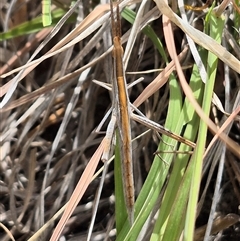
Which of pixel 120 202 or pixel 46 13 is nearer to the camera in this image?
pixel 120 202

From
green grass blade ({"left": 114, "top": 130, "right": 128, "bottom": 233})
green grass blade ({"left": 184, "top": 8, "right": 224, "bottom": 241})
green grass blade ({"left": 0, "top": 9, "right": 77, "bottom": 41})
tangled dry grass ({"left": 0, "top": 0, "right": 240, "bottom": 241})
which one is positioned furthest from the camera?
green grass blade ({"left": 0, "top": 9, "right": 77, "bottom": 41})

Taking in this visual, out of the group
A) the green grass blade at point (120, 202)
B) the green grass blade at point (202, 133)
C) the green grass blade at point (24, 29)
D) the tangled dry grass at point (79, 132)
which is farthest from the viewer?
the green grass blade at point (24, 29)

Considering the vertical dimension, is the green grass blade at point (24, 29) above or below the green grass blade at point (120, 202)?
above

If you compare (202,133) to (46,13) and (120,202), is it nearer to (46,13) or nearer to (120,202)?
(120,202)

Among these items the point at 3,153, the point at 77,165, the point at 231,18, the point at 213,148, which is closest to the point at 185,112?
the point at 213,148

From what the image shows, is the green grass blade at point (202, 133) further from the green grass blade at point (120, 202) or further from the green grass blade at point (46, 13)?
the green grass blade at point (46, 13)

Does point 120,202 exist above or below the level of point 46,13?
below

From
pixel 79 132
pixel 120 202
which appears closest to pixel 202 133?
pixel 120 202

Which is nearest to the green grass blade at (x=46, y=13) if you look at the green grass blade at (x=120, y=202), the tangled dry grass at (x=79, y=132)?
the tangled dry grass at (x=79, y=132)

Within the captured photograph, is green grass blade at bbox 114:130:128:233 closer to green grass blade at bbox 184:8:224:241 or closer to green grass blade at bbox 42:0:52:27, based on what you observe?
green grass blade at bbox 184:8:224:241

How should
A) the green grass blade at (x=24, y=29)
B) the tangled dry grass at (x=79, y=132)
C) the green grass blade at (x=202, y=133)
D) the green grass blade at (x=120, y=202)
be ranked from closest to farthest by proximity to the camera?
the green grass blade at (x=202, y=133) < the green grass blade at (x=120, y=202) < the tangled dry grass at (x=79, y=132) < the green grass blade at (x=24, y=29)

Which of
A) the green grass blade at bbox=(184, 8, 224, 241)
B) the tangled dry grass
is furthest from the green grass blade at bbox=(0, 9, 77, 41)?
the green grass blade at bbox=(184, 8, 224, 241)

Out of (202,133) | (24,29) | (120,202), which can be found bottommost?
(120,202)
